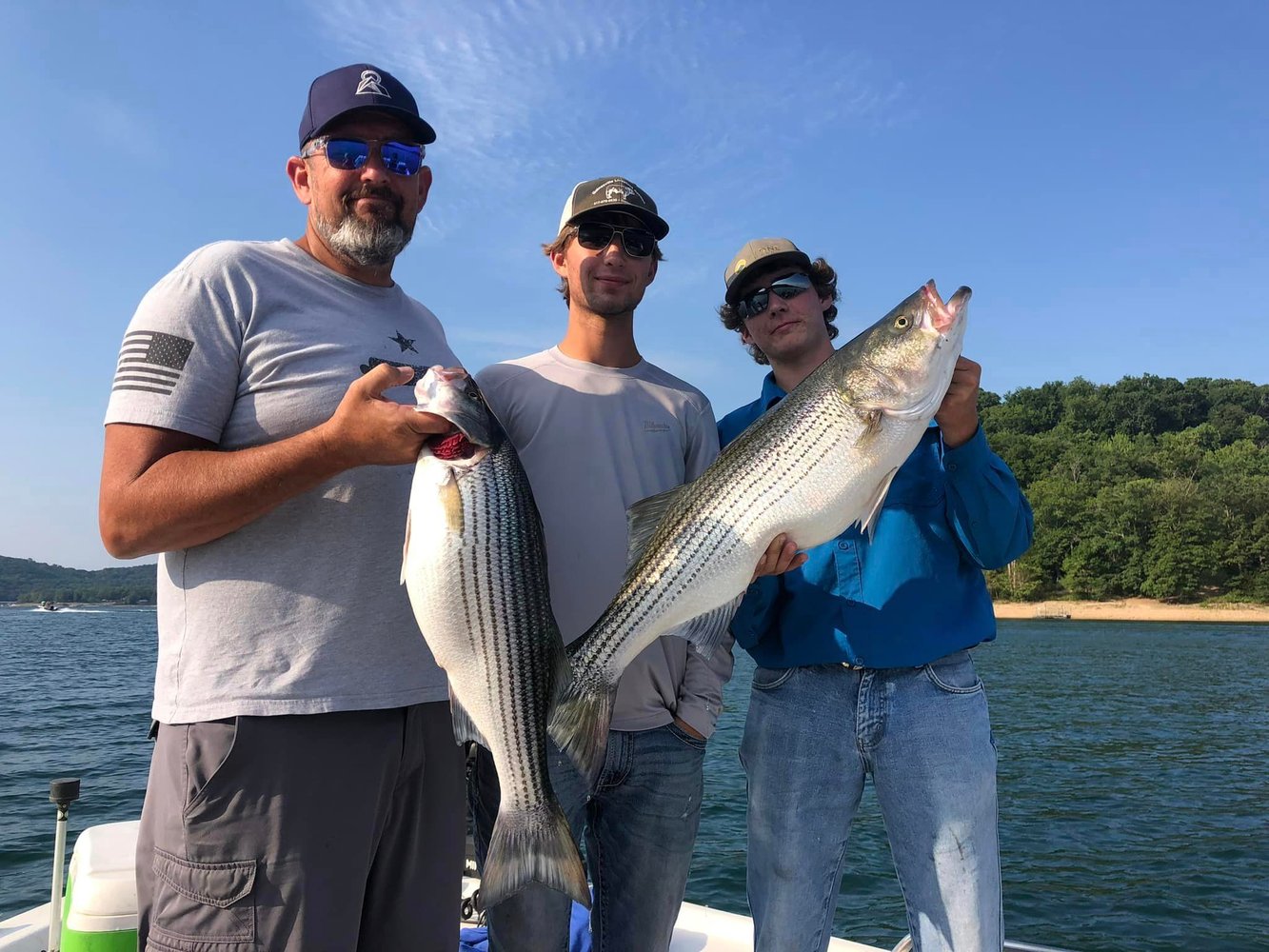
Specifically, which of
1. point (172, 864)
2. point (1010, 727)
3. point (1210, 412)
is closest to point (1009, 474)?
point (172, 864)

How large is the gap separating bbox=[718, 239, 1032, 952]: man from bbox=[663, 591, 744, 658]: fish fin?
1.15 ft

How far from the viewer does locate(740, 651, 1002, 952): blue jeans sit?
355cm

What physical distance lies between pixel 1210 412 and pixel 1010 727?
133m

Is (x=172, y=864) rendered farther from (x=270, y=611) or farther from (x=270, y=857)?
(x=270, y=611)

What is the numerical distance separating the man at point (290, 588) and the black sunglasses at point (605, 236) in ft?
3.25

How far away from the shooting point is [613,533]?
150 inches

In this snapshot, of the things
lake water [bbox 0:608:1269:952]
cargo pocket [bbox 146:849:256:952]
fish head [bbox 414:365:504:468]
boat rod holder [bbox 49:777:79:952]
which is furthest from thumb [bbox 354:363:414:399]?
lake water [bbox 0:608:1269:952]

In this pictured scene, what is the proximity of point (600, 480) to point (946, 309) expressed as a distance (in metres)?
1.72

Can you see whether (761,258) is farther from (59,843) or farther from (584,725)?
(59,843)

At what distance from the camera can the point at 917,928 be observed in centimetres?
365

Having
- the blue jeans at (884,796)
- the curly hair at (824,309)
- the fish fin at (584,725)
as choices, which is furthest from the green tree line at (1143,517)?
the fish fin at (584,725)

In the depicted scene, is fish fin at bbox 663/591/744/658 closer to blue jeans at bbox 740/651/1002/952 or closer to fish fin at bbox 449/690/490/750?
blue jeans at bbox 740/651/1002/952

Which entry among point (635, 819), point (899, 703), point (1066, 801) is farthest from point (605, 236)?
point (1066, 801)

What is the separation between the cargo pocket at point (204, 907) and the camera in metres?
2.62
